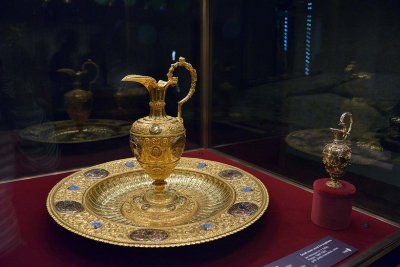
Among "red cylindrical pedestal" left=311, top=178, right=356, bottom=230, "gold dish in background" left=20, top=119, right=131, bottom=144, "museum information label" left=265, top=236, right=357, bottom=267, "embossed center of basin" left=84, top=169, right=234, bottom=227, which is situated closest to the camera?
"museum information label" left=265, top=236, right=357, bottom=267

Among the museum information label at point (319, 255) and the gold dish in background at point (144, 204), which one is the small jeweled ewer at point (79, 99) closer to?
the gold dish in background at point (144, 204)

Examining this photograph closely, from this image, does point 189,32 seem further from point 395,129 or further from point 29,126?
point 395,129

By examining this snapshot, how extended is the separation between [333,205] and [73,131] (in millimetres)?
1373

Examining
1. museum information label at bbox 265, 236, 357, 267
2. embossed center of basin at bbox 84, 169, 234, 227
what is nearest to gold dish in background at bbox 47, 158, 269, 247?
embossed center of basin at bbox 84, 169, 234, 227

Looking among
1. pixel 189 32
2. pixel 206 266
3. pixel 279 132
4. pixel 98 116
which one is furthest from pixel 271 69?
pixel 206 266

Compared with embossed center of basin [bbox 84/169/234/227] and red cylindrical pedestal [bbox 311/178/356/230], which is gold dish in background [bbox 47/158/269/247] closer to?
embossed center of basin [bbox 84/169/234/227]

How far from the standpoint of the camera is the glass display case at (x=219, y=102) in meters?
1.32

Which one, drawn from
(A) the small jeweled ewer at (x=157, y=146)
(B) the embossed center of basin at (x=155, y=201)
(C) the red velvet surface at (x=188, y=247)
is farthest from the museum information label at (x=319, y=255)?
(A) the small jeweled ewer at (x=157, y=146)

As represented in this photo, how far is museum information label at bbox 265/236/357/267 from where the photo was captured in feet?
3.75

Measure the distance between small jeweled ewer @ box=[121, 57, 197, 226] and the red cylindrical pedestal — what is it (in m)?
0.46

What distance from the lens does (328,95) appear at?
1.73m

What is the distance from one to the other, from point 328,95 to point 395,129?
333mm

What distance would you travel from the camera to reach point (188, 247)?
1235 mm

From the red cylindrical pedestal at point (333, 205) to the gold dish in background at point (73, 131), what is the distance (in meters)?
1.21
